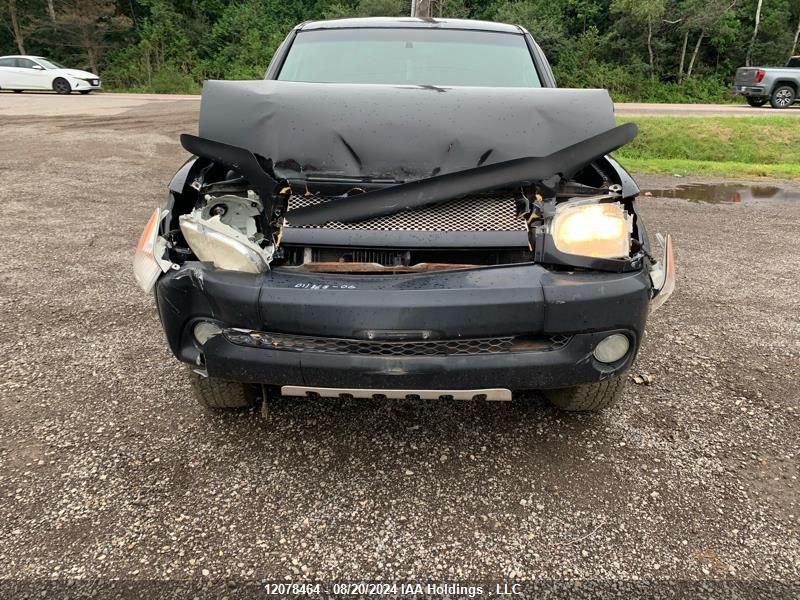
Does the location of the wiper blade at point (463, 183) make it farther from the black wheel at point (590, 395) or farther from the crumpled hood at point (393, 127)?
the black wheel at point (590, 395)

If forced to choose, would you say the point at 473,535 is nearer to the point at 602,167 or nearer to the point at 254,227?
the point at 254,227

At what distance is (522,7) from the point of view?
3309 cm

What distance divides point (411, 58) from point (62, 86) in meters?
22.6

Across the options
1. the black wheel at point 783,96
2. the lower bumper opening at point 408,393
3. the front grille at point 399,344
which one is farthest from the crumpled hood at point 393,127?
the black wheel at point 783,96

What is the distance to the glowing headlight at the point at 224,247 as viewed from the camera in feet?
Result: 6.38

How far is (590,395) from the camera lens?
2.38 metres

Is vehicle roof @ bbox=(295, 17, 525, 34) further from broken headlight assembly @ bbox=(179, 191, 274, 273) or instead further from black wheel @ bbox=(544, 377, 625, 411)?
black wheel @ bbox=(544, 377, 625, 411)

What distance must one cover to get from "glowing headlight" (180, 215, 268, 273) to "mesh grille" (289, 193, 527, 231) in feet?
0.83

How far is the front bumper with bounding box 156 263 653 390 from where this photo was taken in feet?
6.08

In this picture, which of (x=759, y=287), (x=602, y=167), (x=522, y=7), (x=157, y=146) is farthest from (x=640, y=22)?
(x=602, y=167)

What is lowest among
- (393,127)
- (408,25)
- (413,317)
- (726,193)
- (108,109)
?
(108,109)

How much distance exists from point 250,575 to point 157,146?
10.1 m

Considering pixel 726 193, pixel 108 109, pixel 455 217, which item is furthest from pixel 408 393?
pixel 108 109

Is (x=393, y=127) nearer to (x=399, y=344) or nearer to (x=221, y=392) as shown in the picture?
(x=399, y=344)
